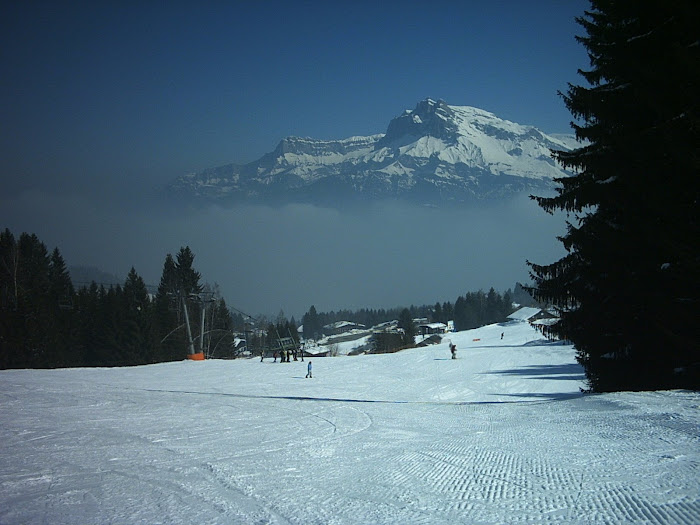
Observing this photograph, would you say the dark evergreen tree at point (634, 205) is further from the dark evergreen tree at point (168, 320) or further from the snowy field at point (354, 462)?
the dark evergreen tree at point (168, 320)

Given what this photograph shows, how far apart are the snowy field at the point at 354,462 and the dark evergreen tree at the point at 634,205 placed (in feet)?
8.58

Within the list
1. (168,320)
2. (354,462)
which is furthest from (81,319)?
(354,462)

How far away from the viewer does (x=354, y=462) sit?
703 cm

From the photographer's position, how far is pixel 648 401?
28.8 feet

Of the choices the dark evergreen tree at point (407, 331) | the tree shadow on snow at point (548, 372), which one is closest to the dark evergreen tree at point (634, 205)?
the tree shadow on snow at point (548, 372)

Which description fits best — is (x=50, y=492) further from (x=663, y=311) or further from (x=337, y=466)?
(x=663, y=311)

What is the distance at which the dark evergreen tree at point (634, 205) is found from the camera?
10164 millimetres

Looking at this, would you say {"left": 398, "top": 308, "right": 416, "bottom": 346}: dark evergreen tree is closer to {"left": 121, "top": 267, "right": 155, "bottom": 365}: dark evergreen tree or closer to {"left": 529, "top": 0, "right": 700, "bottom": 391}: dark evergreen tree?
{"left": 121, "top": 267, "right": 155, "bottom": 365}: dark evergreen tree

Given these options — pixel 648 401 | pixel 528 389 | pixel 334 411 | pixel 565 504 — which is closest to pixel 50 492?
pixel 565 504

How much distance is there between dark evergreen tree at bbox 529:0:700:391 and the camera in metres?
10.2

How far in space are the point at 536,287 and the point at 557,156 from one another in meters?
4.10

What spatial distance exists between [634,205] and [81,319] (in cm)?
6539

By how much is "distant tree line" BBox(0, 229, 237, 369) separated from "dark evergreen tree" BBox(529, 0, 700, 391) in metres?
44.0

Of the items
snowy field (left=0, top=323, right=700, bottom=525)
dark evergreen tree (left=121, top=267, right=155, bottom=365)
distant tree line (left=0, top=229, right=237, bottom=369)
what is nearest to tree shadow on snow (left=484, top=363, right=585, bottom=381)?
snowy field (left=0, top=323, right=700, bottom=525)
